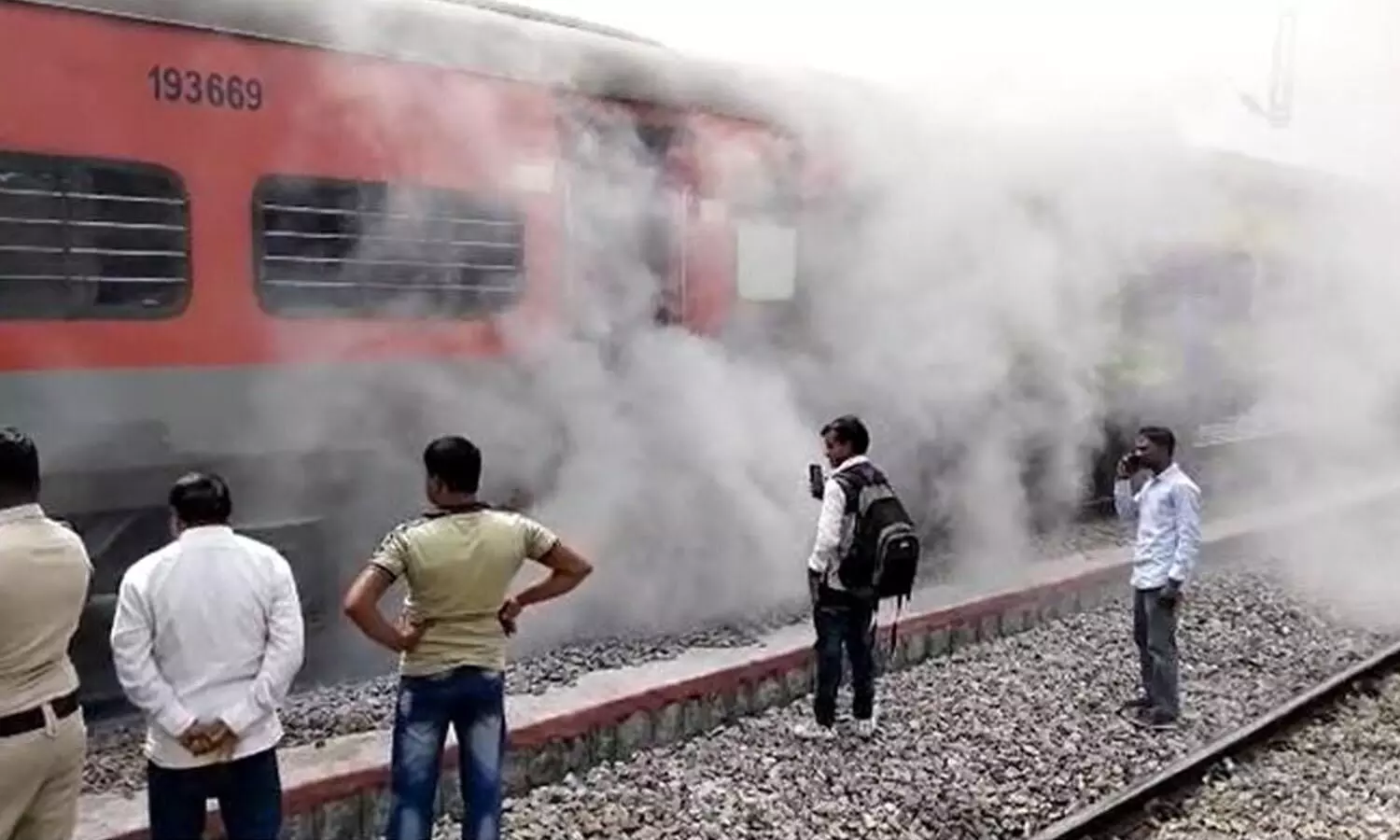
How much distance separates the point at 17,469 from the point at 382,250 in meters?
→ 2.86

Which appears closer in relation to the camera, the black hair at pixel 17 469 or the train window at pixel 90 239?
the black hair at pixel 17 469

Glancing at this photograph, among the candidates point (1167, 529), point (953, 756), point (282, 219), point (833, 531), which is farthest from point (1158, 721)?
point (282, 219)

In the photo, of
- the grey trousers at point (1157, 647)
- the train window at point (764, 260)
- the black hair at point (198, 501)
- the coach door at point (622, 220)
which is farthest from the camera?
the train window at point (764, 260)

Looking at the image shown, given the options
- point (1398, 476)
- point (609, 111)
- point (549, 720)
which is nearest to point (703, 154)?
point (609, 111)

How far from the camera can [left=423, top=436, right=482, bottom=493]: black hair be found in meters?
3.98

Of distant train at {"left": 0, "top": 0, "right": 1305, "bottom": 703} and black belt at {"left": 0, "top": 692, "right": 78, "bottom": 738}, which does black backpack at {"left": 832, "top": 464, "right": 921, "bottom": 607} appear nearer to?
distant train at {"left": 0, "top": 0, "right": 1305, "bottom": 703}

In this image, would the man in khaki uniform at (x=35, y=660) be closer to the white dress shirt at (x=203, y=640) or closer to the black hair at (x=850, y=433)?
the white dress shirt at (x=203, y=640)

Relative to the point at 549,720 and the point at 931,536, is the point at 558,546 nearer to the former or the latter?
the point at 549,720

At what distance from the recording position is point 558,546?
4141 millimetres

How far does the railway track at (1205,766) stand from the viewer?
524 cm

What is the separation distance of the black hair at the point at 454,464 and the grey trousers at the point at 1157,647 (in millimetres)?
3399

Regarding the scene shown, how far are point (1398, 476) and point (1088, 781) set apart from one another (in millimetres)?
10881

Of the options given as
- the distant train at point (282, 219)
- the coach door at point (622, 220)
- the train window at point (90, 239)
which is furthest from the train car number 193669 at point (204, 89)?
the coach door at point (622, 220)

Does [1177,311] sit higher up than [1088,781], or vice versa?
[1177,311]
